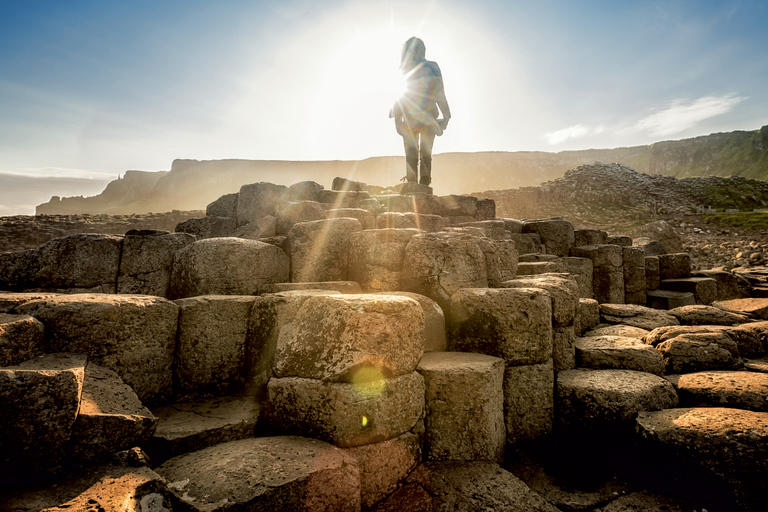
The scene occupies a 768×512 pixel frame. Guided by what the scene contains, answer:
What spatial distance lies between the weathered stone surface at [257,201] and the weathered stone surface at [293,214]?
0.84m

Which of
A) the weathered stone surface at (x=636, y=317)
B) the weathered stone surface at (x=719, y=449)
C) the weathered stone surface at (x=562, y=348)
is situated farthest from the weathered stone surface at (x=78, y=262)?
the weathered stone surface at (x=636, y=317)

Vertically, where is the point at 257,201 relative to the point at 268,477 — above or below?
above

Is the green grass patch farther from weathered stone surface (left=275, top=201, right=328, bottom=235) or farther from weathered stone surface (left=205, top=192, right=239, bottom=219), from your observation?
weathered stone surface (left=205, top=192, right=239, bottom=219)

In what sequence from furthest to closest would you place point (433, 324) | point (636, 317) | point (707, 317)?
1. point (636, 317)
2. point (707, 317)
3. point (433, 324)

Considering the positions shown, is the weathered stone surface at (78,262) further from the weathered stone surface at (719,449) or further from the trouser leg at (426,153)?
the trouser leg at (426,153)

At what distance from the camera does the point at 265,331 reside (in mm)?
3312

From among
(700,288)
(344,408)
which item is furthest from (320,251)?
(700,288)

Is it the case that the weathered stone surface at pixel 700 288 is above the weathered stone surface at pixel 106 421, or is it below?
below

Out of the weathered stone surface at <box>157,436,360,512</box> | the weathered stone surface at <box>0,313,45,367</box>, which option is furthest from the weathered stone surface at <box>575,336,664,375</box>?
the weathered stone surface at <box>0,313,45,367</box>

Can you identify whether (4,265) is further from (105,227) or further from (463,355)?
(105,227)

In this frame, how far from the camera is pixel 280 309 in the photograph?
322 centimetres

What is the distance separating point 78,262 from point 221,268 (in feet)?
5.83

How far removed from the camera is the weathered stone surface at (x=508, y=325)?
11.6ft

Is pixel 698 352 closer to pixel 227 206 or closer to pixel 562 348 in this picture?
pixel 562 348
